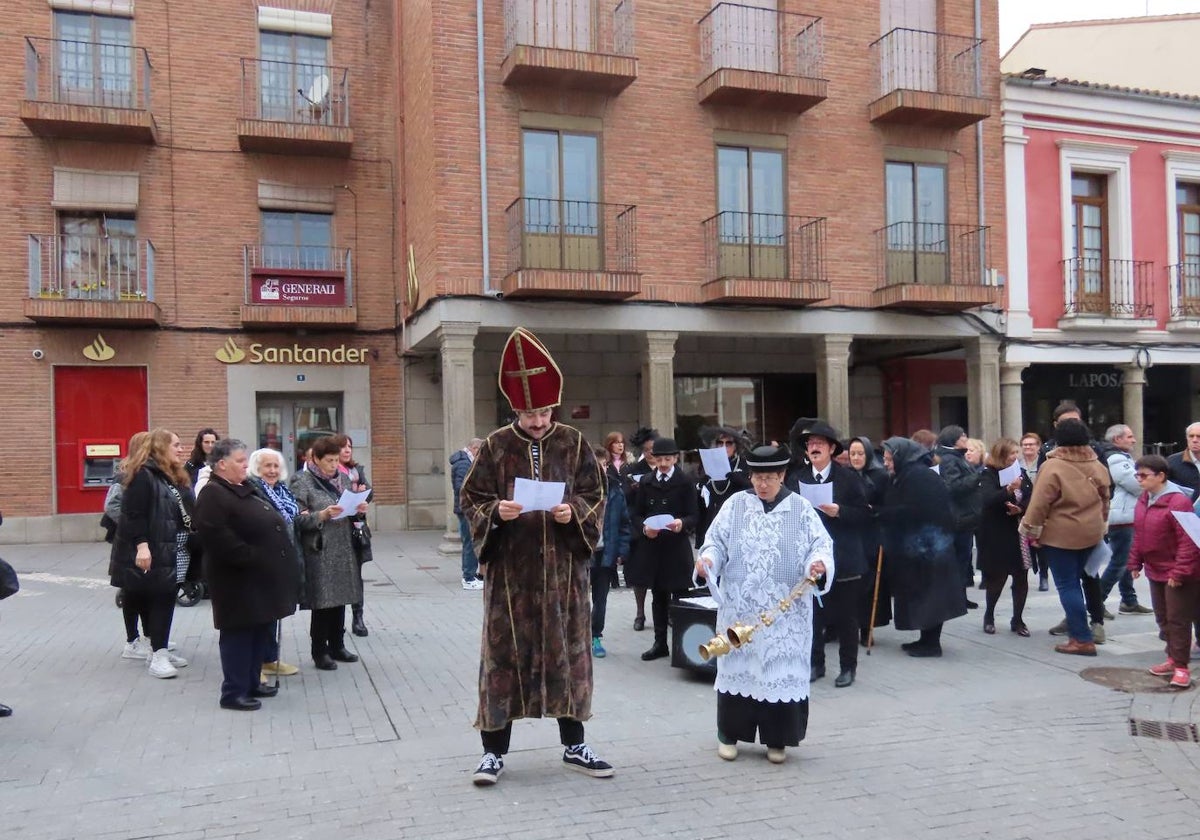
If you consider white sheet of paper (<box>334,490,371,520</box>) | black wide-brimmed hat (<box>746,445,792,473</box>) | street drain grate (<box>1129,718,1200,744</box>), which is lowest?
street drain grate (<box>1129,718,1200,744</box>)

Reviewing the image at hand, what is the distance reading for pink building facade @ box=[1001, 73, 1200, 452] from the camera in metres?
18.3

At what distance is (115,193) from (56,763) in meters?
13.7

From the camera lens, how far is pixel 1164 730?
5.64 m

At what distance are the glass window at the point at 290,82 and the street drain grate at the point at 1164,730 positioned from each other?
52.2ft

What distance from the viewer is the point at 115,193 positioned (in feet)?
53.6

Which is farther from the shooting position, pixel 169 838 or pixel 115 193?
pixel 115 193

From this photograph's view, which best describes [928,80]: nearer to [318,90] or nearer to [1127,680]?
[318,90]

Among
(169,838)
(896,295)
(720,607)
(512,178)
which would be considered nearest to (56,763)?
(169,838)

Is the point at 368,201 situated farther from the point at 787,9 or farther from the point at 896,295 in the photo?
the point at 896,295

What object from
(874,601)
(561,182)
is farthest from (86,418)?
(874,601)

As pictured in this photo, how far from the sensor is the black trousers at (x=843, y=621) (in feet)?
21.4

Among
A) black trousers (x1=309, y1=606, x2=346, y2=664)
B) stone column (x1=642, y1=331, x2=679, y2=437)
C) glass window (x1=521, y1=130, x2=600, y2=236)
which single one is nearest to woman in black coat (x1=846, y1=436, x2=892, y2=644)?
black trousers (x1=309, y1=606, x2=346, y2=664)

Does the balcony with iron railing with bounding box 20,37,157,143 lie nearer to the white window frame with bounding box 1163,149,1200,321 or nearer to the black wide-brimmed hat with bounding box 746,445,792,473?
the black wide-brimmed hat with bounding box 746,445,792,473

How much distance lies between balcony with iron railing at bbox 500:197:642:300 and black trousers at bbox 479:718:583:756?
409 inches
